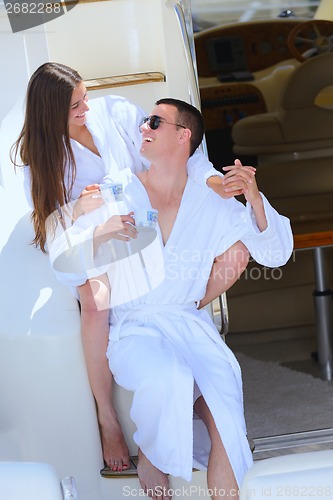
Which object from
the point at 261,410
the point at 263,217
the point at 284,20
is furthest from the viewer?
the point at 284,20

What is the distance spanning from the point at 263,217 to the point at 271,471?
1.06 m

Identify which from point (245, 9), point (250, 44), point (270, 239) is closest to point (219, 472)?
point (270, 239)

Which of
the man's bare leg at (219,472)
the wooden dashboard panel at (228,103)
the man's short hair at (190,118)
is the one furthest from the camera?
the wooden dashboard panel at (228,103)

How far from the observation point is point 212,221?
8.78ft

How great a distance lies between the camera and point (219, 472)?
2.46 meters

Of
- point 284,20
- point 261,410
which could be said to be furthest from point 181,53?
point 284,20

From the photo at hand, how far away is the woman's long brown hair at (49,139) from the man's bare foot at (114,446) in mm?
626

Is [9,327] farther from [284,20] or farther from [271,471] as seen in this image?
[284,20]

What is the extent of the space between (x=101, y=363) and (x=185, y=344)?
9.7 inches

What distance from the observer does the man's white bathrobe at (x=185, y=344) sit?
248 cm

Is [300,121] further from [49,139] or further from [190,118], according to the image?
[49,139]

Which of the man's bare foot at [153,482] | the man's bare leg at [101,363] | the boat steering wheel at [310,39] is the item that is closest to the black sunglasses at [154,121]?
the man's bare leg at [101,363]

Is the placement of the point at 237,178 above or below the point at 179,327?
above

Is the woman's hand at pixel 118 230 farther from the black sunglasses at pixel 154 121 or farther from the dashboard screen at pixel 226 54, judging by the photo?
the dashboard screen at pixel 226 54
